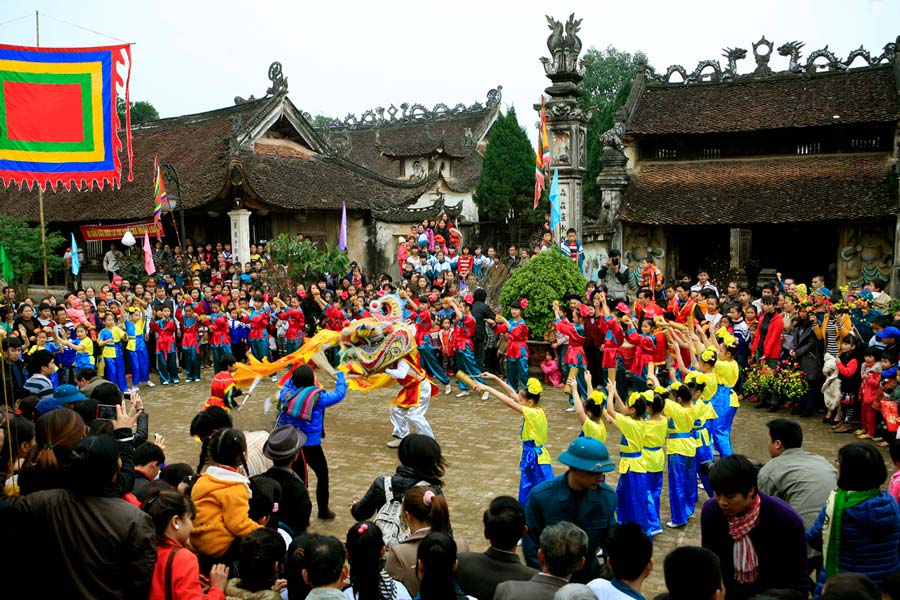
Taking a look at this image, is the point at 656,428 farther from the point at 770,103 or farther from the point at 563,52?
the point at 770,103

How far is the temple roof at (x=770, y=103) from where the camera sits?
2036 cm

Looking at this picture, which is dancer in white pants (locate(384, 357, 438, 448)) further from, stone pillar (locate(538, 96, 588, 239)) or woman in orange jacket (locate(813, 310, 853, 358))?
stone pillar (locate(538, 96, 588, 239))

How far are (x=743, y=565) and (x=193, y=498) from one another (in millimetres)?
2945

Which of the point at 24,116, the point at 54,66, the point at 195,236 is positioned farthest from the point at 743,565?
the point at 195,236

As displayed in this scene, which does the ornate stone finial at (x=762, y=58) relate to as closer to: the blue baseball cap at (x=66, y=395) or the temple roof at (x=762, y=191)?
the temple roof at (x=762, y=191)

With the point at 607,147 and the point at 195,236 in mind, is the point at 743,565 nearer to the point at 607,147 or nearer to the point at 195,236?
the point at 607,147

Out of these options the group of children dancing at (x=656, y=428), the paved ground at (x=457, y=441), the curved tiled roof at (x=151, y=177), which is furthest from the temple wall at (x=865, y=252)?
the curved tiled roof at (x=151, y=177)

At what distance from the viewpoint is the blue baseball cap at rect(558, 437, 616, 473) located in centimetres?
443

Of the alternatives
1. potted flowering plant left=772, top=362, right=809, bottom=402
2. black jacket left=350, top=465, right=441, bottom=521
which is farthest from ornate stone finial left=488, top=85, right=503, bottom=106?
black jacket left=350, top=465, right=441, bottom=521

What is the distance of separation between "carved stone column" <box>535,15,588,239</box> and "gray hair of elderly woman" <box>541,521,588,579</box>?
12.3 metres

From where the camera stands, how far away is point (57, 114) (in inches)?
283

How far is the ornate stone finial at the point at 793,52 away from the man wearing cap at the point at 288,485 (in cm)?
2112

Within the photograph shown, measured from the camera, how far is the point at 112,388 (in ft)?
20.4

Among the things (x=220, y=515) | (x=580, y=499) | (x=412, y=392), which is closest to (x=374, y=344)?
(x=412, y=392)
